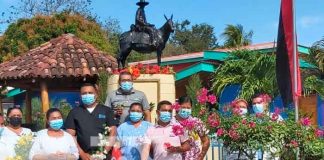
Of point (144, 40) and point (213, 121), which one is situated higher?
point (144, 40)

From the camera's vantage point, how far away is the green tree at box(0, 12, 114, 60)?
2489 cm

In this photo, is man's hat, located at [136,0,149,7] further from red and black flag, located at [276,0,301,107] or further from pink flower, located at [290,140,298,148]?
pink flower, located at [290,140,298,148]

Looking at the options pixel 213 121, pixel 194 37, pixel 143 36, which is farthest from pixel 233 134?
pixel 194 37

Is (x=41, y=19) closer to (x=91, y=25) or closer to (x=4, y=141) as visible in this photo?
(x=91, y=25)

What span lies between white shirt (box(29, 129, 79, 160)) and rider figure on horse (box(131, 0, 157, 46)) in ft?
16.6

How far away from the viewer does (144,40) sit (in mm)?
11570

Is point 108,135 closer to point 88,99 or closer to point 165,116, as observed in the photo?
point 88,99

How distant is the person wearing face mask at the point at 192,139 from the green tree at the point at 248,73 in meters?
5.79

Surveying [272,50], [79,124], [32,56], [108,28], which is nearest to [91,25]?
[32,56]

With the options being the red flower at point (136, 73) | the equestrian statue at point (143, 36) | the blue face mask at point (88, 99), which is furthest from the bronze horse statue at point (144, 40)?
the blue face mask at point (88, 99)

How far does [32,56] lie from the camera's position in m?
16.5

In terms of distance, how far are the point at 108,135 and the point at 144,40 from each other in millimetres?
4669

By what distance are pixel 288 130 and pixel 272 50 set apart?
31.8 ft

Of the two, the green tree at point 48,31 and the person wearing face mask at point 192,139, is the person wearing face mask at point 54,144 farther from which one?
the green tree at point 48,31
